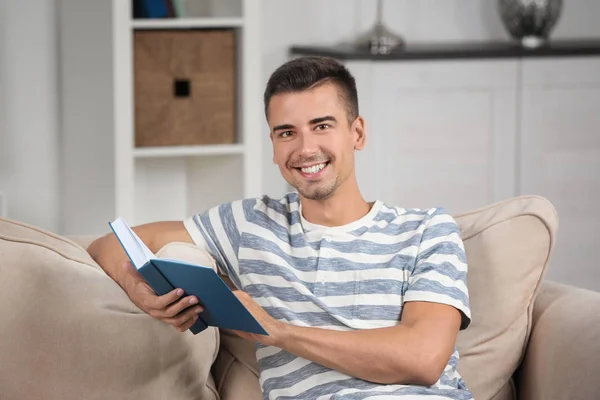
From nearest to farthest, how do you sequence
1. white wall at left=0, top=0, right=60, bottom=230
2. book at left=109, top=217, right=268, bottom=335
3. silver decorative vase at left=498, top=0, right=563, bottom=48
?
book at left=109, top=217, right=268, bottom=335, white wall at left=0, top=0, right=60, bottom=230, silver decorative vase at left=498, top=0, right=563, bottom=48

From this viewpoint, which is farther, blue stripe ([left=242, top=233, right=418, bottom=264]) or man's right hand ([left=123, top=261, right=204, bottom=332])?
blue stripe ([left=242, top=233, right=418, bottom=264])

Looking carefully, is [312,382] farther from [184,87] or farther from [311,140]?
[184,87]

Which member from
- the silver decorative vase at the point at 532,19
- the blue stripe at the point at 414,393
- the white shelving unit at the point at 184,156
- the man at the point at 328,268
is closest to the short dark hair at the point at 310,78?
the man at the point at 328,268

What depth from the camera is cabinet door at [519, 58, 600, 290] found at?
3.96 m

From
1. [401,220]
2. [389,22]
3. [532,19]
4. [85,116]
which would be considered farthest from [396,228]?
[389,22]

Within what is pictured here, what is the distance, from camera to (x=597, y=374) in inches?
74.3

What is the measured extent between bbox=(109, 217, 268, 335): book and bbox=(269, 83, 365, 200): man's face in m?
0.36

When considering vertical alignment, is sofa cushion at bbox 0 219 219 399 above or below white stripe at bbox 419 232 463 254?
below

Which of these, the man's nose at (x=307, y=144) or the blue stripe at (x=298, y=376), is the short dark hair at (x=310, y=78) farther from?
the blue stripe at (x=298, y=376)

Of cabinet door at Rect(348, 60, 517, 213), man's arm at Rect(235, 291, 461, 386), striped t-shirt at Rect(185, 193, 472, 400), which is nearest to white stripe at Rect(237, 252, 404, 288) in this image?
striped t-shirt at Rect(185, 193, 472, 400)

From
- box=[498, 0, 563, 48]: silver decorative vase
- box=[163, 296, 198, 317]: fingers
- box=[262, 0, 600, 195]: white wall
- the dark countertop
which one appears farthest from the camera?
box=[262, 0, 600, 195]: white wall

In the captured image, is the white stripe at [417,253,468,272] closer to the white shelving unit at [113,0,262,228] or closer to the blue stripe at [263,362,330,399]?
the blue stripe at [263,362,330,399]

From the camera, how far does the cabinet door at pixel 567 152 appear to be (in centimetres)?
396

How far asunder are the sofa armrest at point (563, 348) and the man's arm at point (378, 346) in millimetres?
257
